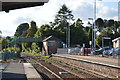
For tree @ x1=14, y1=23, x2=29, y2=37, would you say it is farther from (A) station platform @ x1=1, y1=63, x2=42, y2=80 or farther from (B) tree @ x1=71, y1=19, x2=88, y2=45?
(A) station platform @ x1=1, y1=63, x2=42, y2=80

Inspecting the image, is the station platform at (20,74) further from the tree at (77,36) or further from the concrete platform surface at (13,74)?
the tree at (77,36)

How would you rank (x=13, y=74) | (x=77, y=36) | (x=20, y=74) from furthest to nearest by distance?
(x=77, y=36) < (x=20, y=74) < (x=13, y=74)

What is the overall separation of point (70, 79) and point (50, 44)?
51.3 m

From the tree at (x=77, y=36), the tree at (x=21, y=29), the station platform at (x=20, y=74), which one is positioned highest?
the tree at (x=21, y=29)

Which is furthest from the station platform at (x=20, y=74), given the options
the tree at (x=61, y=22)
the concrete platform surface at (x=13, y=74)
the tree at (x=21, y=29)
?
the tree at (x=21, y=29)

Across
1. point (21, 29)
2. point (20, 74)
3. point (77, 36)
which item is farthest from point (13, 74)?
point (21, 29)

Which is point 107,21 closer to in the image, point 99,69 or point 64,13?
point 64,13

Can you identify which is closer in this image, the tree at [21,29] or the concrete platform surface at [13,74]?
the concrete platform surface at [13,74]

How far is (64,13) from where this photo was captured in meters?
90.8

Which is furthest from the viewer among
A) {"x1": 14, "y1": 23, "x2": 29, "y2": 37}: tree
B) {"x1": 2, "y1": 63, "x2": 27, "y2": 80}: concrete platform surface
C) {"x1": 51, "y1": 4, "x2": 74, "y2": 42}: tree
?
{"x1": 14, "y1": 23, "x2": 29, "y2": 37}: tree

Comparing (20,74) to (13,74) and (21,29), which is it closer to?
(13,74)

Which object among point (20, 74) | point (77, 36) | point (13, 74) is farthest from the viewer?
point (77, 36)

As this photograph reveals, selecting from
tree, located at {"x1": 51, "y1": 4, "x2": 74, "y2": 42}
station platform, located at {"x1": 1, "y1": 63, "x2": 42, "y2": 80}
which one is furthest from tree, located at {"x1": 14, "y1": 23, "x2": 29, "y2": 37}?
station platform, located at {"x1": 1, "y1": 63, "x2": 42, "y2": 80}

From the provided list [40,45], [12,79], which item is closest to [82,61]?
[12,79]
